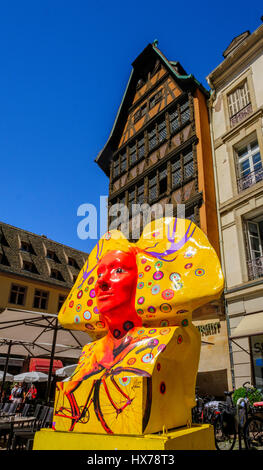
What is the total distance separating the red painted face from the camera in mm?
3838

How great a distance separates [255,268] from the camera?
1038cm

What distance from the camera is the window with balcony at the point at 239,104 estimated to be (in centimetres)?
1242

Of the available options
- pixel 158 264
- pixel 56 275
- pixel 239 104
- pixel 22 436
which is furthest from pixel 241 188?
pixel 56 275

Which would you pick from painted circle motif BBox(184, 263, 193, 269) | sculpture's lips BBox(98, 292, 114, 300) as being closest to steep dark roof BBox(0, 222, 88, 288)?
sculpture's lips BBox(98, 292, 114, 300)

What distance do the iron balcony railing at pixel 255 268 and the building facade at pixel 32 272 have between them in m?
15.6

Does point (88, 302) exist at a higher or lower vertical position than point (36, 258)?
lower

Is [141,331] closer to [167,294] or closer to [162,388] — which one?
[167,294]

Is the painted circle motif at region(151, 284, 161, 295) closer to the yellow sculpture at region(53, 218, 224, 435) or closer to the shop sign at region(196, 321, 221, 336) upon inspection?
the yellow sculpture at region(53, 218, 224, 435)

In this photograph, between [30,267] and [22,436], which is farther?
[30,267]

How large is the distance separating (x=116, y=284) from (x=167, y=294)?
0.64 meters

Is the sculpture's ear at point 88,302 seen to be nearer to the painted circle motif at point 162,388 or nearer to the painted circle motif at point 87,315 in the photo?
the painted circle motif at point 87,315

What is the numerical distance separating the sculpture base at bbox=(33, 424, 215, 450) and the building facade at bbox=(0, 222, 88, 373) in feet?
59.6

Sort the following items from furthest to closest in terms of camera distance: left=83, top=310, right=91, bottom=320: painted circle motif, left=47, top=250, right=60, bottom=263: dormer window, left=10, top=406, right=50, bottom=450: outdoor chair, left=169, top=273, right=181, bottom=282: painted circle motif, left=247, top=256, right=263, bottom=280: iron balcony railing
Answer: left=47, top=250, right=60, bottom=263: dormer window, left=247, top=256, right=263, bottom=280: iron balcony railing, left=10, top=406, right=50, bottom=450: outdoor chair, left=83, top=310, right=91, bottom=320: painted circle motif, left=169, top=273, right=181, bottom=282: painted circle motif

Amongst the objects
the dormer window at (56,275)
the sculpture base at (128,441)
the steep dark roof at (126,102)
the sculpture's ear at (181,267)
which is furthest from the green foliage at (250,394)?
the dormer window at (56,275)
